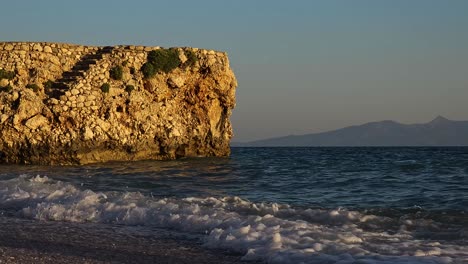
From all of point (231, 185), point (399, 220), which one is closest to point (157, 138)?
point (231, 185)

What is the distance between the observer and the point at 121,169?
22.6 meters

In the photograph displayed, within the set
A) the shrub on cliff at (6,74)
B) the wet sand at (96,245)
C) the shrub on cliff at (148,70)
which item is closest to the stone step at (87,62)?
the shrub on cliff at (148,70)

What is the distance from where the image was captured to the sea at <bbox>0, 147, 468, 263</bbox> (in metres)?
7.92

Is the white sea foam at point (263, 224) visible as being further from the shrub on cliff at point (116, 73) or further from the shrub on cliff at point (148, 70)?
the shrub on cliff at point (148, 70)

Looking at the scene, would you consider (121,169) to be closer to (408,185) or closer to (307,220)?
(408,185)

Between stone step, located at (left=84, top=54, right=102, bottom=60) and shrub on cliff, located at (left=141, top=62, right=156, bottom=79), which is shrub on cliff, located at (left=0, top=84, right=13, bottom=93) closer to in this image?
stone step, located at (left=84, top=54, right=102, bottom=60)

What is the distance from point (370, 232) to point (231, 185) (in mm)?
8551

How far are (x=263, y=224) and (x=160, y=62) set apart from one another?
21610 millimetres

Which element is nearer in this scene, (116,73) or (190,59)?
(116,73)

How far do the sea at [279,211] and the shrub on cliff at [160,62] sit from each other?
411 inches

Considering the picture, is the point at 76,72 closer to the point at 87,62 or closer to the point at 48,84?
the point at 87,62

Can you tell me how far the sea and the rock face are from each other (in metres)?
6.91

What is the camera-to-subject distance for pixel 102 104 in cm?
2814

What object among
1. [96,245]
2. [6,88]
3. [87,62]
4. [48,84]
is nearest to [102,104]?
[48,84]
